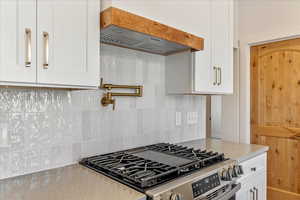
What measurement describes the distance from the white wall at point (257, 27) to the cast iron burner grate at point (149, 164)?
179 centimetres

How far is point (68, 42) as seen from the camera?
40.6 inches

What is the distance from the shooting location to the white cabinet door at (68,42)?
0.95 meters

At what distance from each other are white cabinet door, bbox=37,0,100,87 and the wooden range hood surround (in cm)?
10

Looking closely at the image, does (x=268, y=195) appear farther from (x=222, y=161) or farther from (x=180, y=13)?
(x=180, y=13)

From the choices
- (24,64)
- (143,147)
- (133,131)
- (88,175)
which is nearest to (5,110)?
(24,64)

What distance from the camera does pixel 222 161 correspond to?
1.46 meters

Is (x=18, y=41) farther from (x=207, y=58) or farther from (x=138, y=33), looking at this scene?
(x=207, y=58)

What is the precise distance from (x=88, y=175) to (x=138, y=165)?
0.91 ft

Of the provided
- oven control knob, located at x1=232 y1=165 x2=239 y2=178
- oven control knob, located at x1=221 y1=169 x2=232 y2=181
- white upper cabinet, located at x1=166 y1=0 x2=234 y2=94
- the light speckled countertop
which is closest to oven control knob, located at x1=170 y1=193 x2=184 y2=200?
the light speckled countertop

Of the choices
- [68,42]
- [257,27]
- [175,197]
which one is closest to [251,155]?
[175,197]

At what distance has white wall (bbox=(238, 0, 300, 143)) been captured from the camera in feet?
8.68

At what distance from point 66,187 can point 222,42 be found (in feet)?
5.69

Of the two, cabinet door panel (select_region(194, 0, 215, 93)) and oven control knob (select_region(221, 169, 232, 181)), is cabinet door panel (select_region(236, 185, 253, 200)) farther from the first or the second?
cabinet door panel (select_region(194, 0, 215, 93))

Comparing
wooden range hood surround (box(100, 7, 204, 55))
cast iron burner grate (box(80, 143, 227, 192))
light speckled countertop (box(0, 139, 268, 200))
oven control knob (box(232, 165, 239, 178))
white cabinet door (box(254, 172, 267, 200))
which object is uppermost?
wooden range hood surround (box(100, 7, 204, 55))
